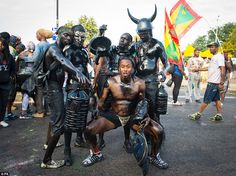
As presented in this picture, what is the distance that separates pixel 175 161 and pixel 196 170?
0.41 metres

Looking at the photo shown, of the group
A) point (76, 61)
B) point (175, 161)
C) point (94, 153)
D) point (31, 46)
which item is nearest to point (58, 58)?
point (76, 61)

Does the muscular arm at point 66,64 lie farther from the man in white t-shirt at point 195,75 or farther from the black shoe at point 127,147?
the man in white t-shirt at point 195,75

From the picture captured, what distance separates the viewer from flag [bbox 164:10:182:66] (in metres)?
7.66

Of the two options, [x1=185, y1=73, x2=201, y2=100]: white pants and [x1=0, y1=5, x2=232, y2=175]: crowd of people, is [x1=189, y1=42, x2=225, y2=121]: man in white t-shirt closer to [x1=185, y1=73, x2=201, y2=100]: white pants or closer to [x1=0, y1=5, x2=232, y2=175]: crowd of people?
[x1=0, y1=5, x2=232, y2=175]: crowd of people

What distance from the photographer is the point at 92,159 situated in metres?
4.01

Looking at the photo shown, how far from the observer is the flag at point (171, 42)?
25.1ft

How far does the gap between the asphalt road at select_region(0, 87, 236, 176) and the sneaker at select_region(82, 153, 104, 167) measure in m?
0.07

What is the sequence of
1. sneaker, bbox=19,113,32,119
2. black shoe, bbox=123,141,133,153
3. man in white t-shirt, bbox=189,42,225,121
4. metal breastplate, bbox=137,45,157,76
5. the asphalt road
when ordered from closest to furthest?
1. the asphalt road
2. black shoe, bbox=123,141,133,153
3. metal breastplate, bbox=137,45,157,76
4. man in white t-shirt, bbox=189,42,225,121
5. sneaker, bbox=19,113,32,119

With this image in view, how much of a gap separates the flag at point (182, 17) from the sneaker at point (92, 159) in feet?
20.5

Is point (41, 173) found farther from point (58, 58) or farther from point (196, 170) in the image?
point (196, 170)

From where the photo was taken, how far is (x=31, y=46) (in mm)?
7234

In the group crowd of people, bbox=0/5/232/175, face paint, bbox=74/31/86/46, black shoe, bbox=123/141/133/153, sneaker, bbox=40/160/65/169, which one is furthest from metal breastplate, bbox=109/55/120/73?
sneaker, bbox=40/160/65/169

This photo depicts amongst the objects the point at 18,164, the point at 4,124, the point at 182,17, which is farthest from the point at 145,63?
the point at 182,17

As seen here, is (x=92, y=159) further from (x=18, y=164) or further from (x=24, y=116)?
(x=24, y=116)
